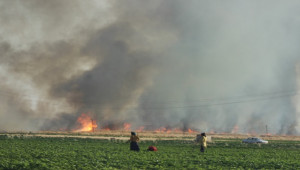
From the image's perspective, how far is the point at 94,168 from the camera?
78.8 feet

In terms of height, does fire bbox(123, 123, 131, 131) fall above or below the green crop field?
above

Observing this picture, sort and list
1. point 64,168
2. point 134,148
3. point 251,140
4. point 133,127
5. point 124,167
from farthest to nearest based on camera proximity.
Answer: point 133,127
point 251,140
point 134,148
point 124,167
point 64,168

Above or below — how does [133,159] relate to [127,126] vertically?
below

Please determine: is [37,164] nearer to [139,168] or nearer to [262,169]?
[139,168]

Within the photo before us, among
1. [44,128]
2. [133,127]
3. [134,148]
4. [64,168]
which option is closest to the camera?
[64,168]

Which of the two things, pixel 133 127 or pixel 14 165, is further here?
pixel 133 127

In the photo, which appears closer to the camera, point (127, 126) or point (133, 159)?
point (133, 159)

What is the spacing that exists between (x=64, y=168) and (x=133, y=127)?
17291cm

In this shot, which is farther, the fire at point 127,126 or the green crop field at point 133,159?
the fire at point 127,126

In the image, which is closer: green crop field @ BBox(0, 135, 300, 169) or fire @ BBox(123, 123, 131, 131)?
green crop field @ BBox(0, 135, 300, 169)

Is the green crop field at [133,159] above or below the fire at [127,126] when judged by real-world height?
below

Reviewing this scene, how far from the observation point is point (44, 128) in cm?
17588

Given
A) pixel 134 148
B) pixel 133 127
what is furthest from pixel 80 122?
pixel 134 148

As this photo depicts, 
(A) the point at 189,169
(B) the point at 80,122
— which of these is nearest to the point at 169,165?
(A) the point at 189,169
